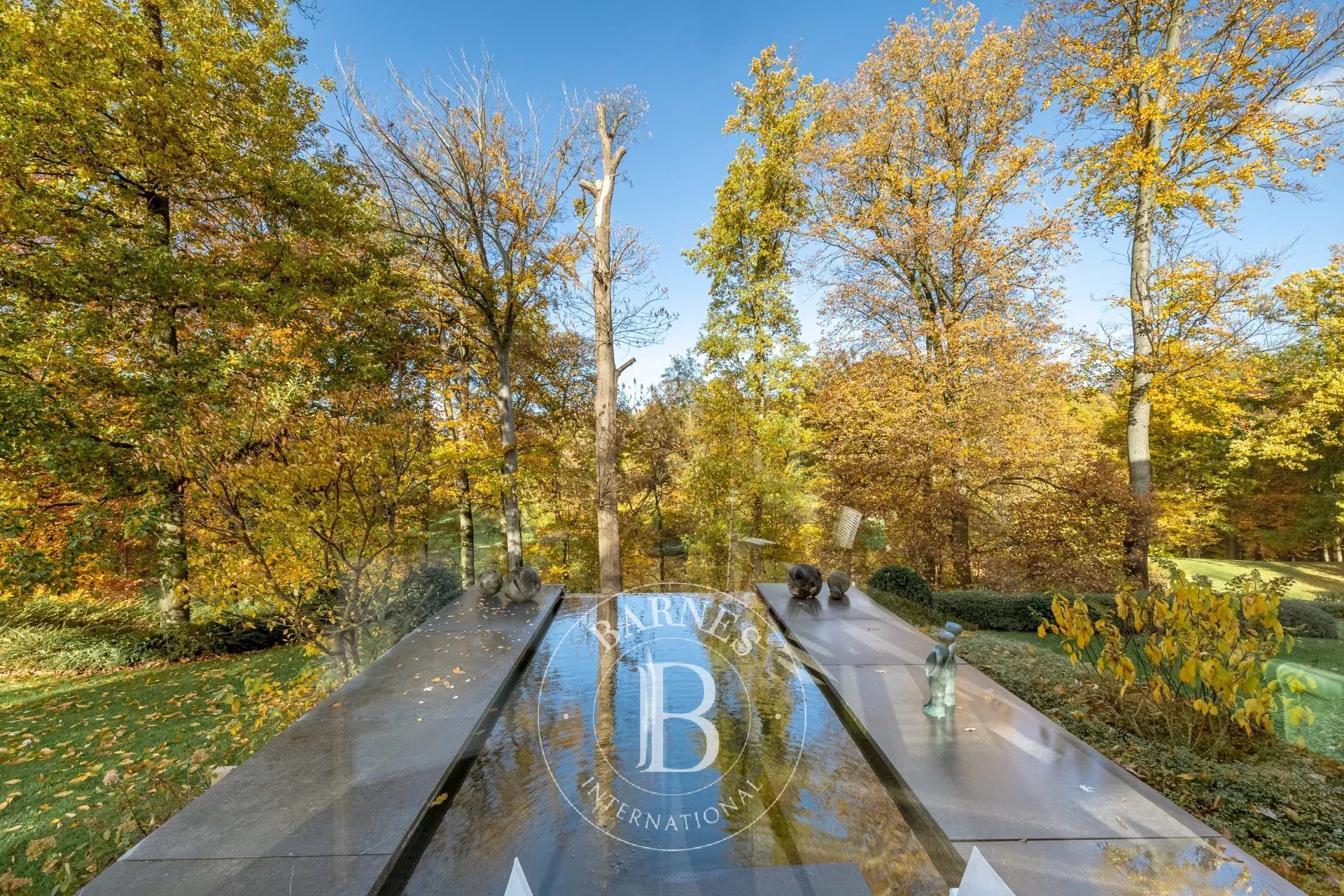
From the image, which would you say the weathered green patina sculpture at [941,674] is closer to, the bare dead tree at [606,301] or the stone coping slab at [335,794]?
the stone coping slab at [335,794]

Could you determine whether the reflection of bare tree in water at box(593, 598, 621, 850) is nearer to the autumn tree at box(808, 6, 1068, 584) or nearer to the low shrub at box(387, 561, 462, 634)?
the low shrub at box(387, 561, 462, 634)

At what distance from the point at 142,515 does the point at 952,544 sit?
11.0 meters

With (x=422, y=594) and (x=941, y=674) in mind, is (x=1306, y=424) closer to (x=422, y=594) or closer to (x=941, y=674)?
(x=941, y=674)

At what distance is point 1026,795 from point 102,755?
695 cm

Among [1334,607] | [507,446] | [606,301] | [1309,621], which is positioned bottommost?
[1334,607]

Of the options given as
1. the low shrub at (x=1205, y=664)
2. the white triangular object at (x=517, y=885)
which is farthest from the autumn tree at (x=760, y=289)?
the white triangular object at (x=517, y=885)

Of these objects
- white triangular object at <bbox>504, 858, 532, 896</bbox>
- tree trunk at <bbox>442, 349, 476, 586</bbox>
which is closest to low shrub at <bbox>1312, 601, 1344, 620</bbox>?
white triangular object at <bbox>504, 858, 532, 896</bbox>

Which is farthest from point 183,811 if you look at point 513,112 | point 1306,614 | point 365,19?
point 1306,614

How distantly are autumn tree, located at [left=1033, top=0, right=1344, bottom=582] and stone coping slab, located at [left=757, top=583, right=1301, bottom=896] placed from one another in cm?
619

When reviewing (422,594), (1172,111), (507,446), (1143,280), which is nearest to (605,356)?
(507,446)

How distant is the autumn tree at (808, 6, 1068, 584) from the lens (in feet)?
27.6

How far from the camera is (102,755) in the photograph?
4113mm

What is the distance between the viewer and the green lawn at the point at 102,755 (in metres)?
2.79

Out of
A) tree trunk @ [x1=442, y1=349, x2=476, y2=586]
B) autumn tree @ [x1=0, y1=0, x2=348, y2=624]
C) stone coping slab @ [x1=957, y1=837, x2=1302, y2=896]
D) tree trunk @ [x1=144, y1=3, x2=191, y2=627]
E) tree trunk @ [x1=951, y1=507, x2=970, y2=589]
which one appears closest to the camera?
stone coping slab @ [x1=957, y1=837, x2=1302, y2=896]
